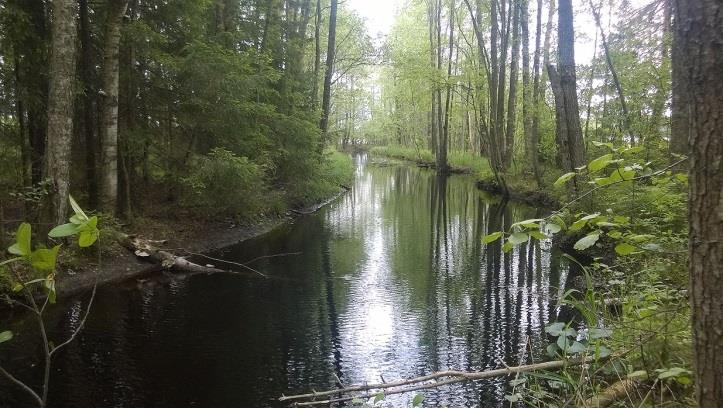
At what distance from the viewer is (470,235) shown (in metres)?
13.3

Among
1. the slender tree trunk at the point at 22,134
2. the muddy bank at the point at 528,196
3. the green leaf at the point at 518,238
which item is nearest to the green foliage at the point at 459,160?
the muddy bank at the point at 528,196

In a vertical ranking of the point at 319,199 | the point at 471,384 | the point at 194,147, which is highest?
the point at 194,147

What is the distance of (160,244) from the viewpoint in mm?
10258

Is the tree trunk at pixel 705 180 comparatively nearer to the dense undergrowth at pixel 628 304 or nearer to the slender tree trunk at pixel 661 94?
the dense undergrowth at pixel 628 304

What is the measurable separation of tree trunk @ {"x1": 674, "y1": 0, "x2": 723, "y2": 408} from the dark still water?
136 cm

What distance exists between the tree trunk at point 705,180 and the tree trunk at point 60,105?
26.2 feet

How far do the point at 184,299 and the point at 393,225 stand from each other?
26.5ft

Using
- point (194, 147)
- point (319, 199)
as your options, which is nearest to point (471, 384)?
point (194, 147)

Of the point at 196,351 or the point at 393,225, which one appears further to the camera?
the point at 393,225

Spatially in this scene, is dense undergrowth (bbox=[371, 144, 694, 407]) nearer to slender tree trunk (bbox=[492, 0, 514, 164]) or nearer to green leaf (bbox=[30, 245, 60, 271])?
green leaf (bbox=[30, 245, 60, 271])

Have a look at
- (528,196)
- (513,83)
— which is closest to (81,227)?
(528,196)

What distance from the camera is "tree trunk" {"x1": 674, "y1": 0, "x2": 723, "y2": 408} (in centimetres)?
164

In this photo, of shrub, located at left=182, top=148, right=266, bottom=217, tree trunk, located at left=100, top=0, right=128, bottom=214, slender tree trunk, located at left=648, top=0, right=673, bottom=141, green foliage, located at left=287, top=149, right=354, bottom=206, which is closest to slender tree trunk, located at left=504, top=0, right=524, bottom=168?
green foliage, located at left=287, top=149, right=354, bottom=206

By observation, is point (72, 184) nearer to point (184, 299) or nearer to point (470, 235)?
point (184, 299)
